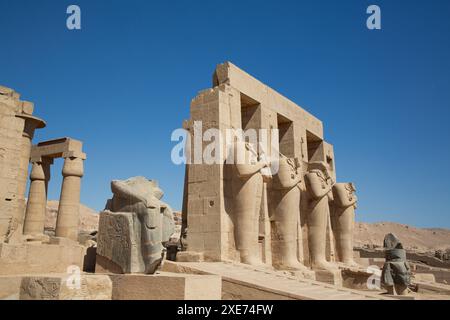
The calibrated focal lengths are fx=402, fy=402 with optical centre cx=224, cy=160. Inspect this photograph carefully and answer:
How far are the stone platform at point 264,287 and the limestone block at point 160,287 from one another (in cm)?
50

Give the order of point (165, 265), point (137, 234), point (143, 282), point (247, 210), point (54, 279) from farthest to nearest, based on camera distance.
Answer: point (247, 210)
point (165, 265)
point (137, 234)
point (143, 282)
point (54, 279)

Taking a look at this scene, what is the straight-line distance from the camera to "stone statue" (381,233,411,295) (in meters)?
8.06

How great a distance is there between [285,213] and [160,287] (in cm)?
549

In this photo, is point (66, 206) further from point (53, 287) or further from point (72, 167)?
point (53, 287)

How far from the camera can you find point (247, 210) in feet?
29.3

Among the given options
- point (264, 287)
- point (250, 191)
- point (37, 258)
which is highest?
point (250, 191)

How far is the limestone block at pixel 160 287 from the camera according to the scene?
5.23 metres

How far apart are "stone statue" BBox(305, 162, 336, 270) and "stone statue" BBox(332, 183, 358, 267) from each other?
5.53ft

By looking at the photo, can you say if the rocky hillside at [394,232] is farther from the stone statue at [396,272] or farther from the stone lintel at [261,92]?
the stone statue at [396,272]

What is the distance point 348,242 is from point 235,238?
6348mm

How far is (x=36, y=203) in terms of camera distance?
606 inches

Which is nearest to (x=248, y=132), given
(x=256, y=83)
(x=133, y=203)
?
(x=256, y=83)

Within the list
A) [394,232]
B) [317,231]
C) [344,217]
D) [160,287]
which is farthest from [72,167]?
[394,232]

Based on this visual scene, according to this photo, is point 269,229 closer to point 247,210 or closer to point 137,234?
point 247,210
